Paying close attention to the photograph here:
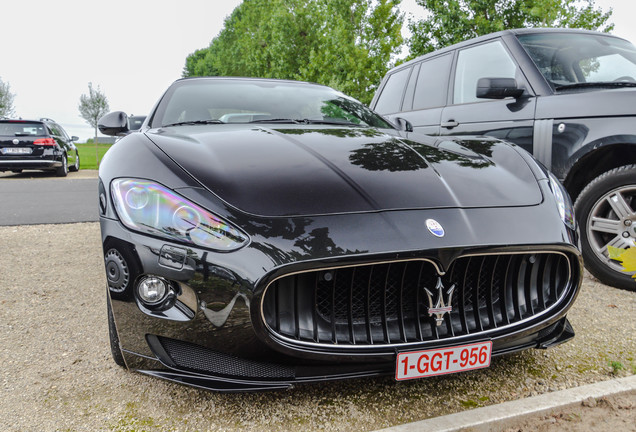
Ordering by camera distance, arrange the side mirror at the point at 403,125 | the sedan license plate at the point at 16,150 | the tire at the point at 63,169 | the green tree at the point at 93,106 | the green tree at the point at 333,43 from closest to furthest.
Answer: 1. the side mirror at the point at 403,125
2. the sedan license plate at the point at 16,150
3. the tire at the point at 63,169
4. the green tree at the point at 333,43
5. the green tree at the point at 93,106

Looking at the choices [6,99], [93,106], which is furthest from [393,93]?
[6,99]

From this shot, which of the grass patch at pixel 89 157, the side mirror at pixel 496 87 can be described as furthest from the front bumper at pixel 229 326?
the grass patch at pixel 89 157

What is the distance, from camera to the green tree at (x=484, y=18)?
14.7 meters

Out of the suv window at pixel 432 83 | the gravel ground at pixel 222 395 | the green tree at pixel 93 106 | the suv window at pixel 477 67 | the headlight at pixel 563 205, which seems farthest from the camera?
the green tree at pixel 93 106

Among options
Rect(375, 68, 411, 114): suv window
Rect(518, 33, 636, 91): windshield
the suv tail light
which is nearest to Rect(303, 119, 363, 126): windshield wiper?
Rect(518, 33, 636, 91): windshield

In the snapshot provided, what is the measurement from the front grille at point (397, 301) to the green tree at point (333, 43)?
652 inches

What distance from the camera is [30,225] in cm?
621

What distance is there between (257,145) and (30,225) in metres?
4.99

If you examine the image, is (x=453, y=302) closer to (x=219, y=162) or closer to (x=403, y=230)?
(x=403, y=230)

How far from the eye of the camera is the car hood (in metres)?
1.96

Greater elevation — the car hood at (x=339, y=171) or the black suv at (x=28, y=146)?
the car hood at (x=339, y=171)

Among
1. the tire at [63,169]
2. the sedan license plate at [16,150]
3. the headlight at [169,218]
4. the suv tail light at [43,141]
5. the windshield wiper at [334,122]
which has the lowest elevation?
the tire at [63,169]

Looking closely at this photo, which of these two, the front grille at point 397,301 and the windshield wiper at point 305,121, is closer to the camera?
the front grille at point 397,301

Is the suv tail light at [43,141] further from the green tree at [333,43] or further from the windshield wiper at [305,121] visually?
the windshield wiper at [305,121]
